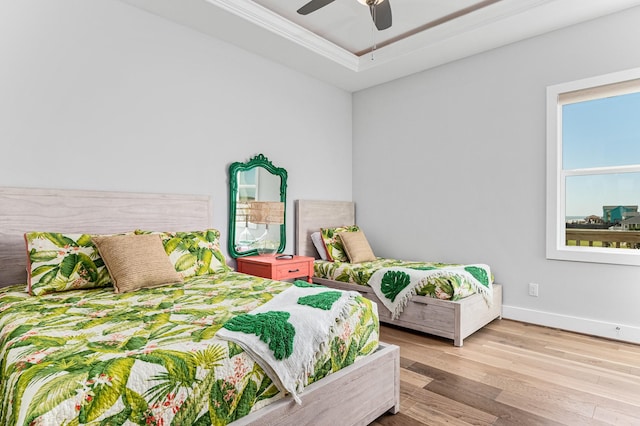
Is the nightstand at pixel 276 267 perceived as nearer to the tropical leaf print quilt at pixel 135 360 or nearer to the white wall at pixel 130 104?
the white wall at pixel 130 104

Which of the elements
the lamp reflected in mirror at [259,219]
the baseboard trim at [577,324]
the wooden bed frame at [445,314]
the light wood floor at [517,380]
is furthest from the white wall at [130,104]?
the baseboard trim at [577,324]

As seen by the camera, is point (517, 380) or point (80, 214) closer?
point (517, 380)

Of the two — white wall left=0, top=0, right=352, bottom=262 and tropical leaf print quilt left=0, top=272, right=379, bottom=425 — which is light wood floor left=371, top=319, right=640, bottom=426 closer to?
tropical leaf print quilt left=0, top=272, right=379, bottom=425

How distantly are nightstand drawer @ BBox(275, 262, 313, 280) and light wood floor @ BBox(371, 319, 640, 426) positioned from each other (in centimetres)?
100

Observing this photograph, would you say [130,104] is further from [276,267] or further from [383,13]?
[383,13]

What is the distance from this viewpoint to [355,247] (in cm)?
414

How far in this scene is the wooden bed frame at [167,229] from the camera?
1.57 m

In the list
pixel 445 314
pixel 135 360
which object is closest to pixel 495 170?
pixel 445 314

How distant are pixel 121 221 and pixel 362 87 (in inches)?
132

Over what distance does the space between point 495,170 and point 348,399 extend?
2937 mm

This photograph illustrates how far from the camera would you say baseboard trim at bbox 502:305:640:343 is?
10.0 ft

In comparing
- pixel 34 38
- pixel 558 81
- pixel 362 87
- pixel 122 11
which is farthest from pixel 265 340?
pixel 362 87

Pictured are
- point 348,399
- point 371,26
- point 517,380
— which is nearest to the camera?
point 348,399

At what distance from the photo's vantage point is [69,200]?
2631 millimetres
